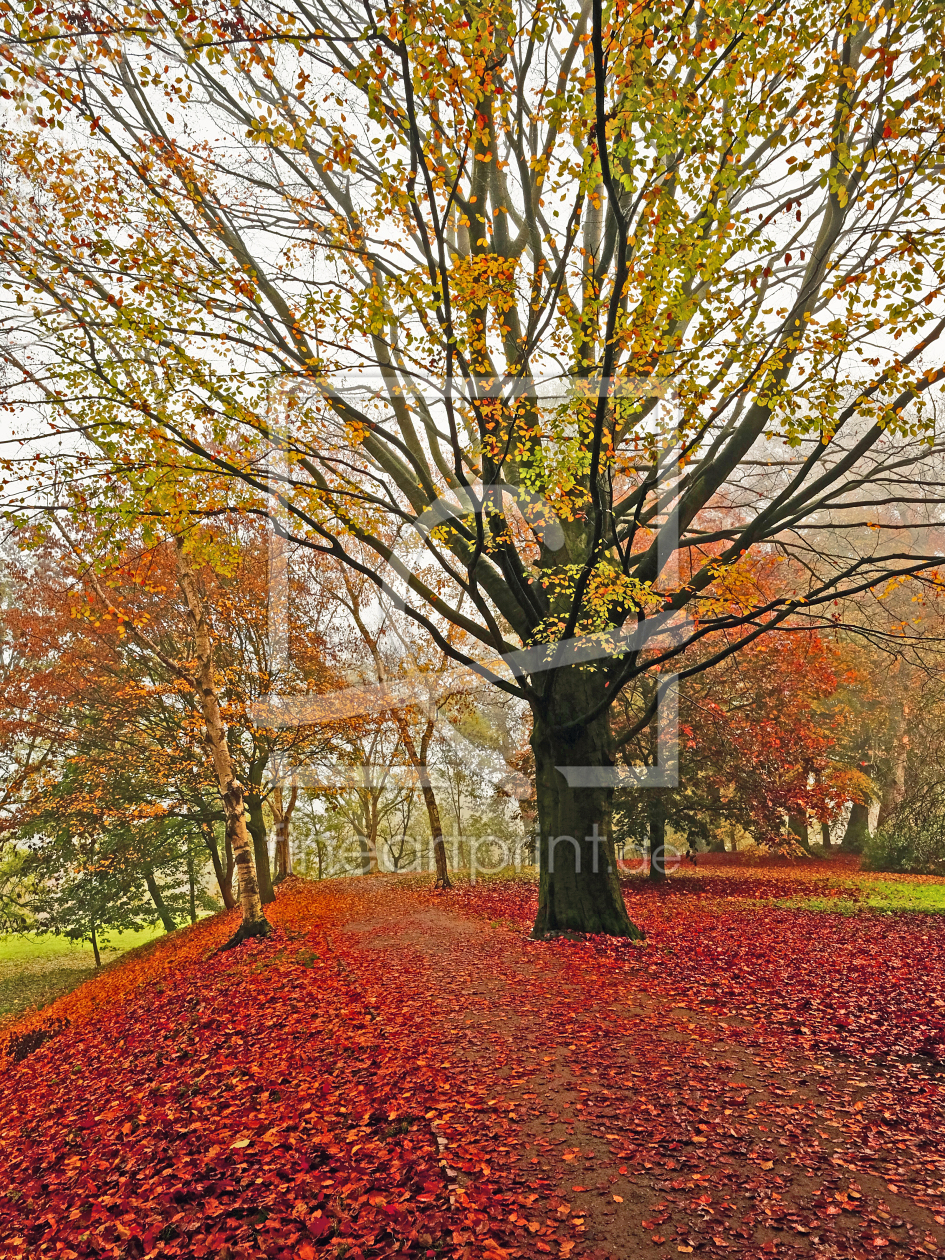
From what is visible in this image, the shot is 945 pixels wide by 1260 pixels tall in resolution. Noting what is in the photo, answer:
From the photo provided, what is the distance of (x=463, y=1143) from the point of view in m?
3.57

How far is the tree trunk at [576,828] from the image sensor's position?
28.5 ft

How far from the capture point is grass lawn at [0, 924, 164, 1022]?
1555 centimetres

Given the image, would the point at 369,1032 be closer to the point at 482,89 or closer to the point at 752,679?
the point at 482,89

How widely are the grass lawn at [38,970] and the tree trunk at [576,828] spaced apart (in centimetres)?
1328

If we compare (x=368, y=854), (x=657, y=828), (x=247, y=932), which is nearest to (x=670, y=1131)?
(x=247, y=932)

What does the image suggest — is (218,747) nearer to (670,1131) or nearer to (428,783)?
(428,783)

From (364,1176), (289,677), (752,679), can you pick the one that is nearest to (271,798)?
(289,677)

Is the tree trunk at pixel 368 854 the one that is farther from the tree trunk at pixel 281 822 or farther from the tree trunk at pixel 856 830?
the tree trunk at pixel 856 830

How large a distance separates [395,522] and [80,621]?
860 centimetres

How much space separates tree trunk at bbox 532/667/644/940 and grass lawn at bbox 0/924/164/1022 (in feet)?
43.6

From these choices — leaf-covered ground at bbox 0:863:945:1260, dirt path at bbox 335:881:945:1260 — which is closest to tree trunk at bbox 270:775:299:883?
leaf-covered ground at bbox 0:863:945:1260

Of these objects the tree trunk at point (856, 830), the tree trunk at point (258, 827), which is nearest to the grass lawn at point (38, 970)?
the tree trunk at point (258, 827)

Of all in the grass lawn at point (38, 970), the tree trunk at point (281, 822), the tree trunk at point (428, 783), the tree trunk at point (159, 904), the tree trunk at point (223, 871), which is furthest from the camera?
the tree trunk at point (281, 822)

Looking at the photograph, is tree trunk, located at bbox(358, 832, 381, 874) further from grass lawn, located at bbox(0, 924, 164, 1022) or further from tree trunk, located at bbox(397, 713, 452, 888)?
tree trunk, located at bbox(397, 713, 452, 888)
